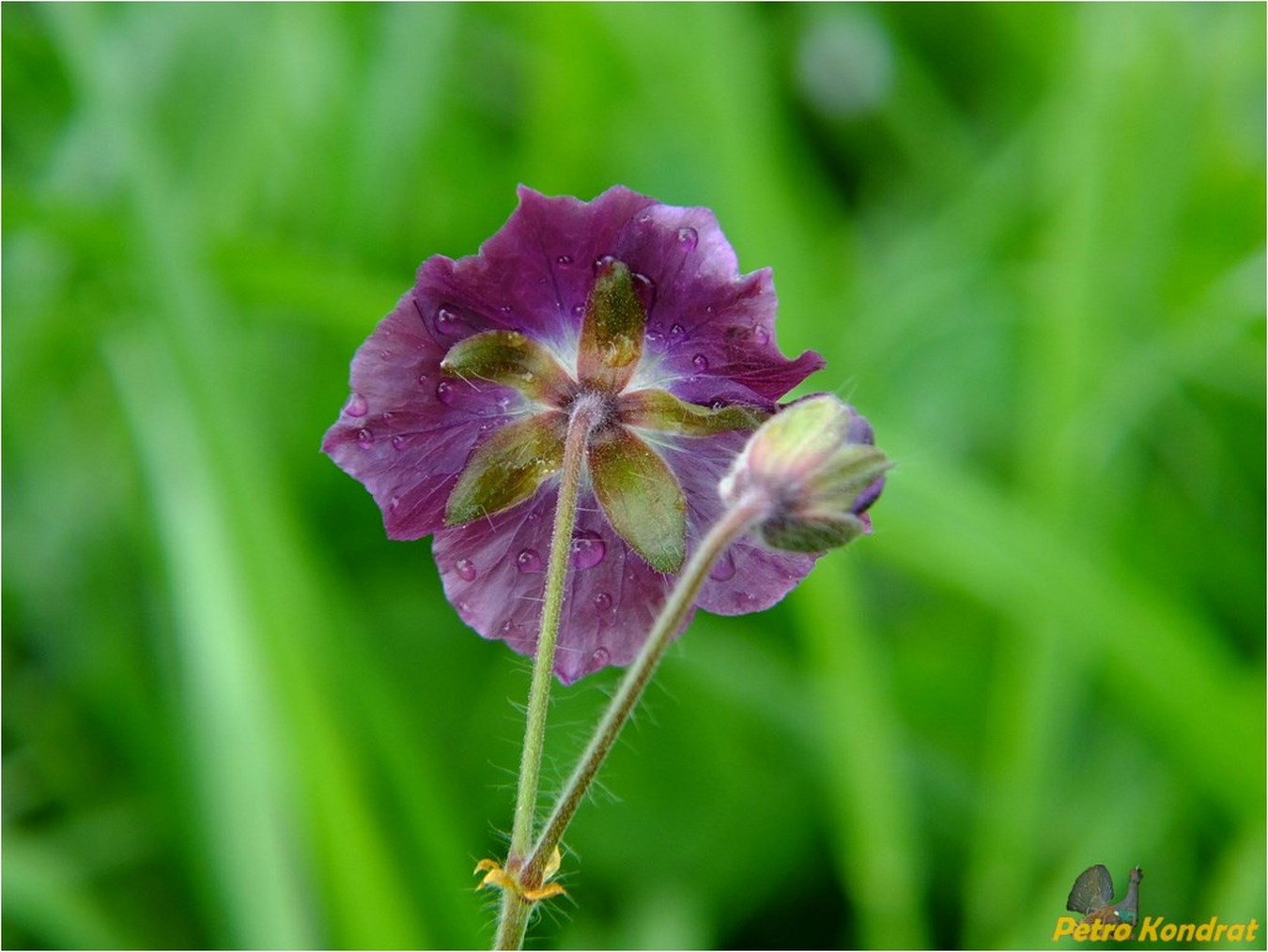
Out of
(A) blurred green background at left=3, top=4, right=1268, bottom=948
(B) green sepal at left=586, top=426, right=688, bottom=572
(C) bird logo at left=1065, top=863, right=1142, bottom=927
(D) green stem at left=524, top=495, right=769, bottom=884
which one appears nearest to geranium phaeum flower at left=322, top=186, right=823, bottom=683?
(B) green sepal at left=586, top=426, right=688, bottom=572

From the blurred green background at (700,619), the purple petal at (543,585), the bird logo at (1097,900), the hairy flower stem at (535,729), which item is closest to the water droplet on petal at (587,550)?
the purple petal at (543,585)

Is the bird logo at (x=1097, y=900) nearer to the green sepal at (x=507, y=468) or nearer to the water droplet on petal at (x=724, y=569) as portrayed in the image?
the water droplet on petal at (x=724, y=569)

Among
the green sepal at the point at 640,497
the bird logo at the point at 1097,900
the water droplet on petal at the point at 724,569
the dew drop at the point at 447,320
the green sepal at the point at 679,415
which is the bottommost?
Answer: the bird logo at the point at 1097,900

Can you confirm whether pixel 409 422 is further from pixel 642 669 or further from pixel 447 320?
pixel 642 669

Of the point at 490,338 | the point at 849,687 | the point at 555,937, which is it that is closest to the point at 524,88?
the point at 849,687

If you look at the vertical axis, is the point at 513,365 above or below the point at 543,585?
above

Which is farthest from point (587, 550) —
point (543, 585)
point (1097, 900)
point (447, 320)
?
point (1097, 900)

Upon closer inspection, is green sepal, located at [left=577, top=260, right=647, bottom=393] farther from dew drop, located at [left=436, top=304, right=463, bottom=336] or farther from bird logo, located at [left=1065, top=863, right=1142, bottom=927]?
bird logo, located at [left=1065, top=863, right=1142, bottom=927]
